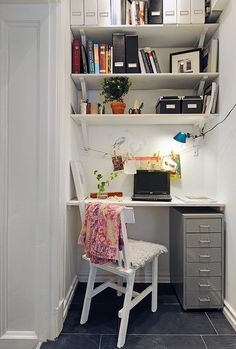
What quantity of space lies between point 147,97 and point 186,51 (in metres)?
0.52

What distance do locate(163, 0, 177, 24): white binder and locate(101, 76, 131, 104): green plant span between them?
567 mm

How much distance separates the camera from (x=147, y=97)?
2.52 meters


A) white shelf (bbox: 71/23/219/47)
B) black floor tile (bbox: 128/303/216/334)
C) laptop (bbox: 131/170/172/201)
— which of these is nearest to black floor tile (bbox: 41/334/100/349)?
black floor tile (bbox: 128/303/216/334)

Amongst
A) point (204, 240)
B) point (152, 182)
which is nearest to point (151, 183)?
point (152, 182)

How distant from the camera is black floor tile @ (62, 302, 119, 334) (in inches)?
68.8

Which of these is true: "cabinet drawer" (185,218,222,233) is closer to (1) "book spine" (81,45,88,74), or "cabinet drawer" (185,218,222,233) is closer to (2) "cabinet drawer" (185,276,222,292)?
(2) "cabinet drawer" (185,276,222,292)

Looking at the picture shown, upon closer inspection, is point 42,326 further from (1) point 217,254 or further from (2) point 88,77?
(2) point 88,77

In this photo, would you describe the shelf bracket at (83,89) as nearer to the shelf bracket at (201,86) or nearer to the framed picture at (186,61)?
the framed picture at (186,61)

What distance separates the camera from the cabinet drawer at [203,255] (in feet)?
6.41

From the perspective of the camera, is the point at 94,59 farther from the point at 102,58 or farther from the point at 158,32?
the point at 158,32

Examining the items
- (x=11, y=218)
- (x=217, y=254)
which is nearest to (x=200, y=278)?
(x=217, y=254)

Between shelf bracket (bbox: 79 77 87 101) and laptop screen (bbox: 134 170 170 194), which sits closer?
shelf bracket (bbox: 79 77 87 101)

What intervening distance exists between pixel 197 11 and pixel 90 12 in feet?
2.89

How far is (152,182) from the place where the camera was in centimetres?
239
